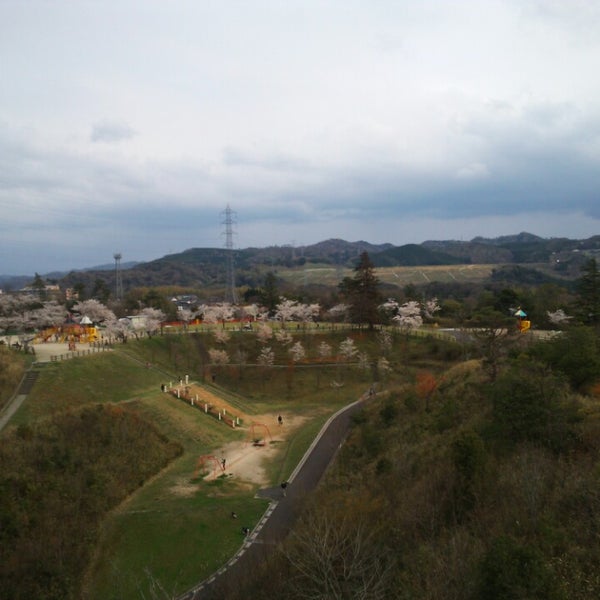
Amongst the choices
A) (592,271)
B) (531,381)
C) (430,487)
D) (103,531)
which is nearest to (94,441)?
(103,531)

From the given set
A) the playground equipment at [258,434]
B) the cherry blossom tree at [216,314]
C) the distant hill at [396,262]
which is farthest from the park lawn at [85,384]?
the distant hill at [396,262]

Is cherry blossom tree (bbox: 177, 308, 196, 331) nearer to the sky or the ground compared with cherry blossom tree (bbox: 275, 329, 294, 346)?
nearer to the sky

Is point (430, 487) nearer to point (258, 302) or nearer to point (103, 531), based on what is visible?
point (103, 531)

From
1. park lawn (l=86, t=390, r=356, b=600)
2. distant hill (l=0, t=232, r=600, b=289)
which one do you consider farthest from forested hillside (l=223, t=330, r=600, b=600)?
distant hill (l=0, t=232, r=600, b=289)

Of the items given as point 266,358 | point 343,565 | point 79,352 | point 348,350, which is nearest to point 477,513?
point 343,565

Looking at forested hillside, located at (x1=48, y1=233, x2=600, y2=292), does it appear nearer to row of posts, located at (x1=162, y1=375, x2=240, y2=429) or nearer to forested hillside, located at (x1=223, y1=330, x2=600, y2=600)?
row of posts, located at (x1=162, y1=375, x2=240, y2=429)
